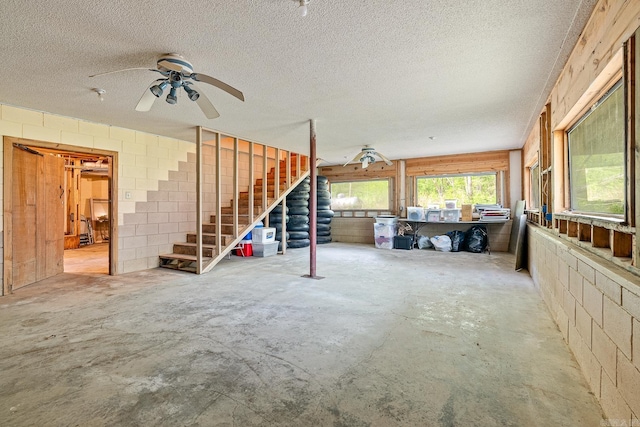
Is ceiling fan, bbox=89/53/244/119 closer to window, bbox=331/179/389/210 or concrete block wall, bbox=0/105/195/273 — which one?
concrete block wall, bbox=0/105/195/273

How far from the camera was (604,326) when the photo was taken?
161cm

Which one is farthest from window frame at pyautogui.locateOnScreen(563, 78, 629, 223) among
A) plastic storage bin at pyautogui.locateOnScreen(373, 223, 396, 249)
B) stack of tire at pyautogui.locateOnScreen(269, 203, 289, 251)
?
stack of tire at pyautogui.locateOnScreen(269, 203, 289, 251)

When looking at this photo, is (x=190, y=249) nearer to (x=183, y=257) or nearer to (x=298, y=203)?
(x=183, y=257)

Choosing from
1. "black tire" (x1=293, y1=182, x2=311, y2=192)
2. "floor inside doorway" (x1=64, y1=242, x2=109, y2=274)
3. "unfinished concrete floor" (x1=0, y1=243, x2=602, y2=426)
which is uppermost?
"black tire" (x1=293, y1=182, x2=311, y2=192)

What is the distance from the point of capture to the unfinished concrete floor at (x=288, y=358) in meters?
1.55

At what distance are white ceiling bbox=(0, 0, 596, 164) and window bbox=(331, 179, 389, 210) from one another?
4.28m

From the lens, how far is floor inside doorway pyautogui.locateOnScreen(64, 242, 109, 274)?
5172 mm

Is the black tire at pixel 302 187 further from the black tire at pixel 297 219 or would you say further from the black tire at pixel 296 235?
the black tire at pixel 296 235

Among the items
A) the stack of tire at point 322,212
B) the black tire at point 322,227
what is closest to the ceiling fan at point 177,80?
the stack of tire at point 322,212

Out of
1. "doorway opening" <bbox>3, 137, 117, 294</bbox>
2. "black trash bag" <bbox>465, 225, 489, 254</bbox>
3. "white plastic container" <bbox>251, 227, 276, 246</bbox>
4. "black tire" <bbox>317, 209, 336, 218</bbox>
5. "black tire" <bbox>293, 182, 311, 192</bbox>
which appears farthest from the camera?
"black tire" <bbox>317, 209, 336, 218</bbox>

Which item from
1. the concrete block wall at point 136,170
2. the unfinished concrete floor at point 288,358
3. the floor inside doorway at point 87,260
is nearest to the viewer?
the unfinished concrete floor at point 288,358

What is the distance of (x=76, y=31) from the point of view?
224cm

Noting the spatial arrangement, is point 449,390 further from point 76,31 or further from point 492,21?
point 76,31

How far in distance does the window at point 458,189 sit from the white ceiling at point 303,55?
3.14 m
